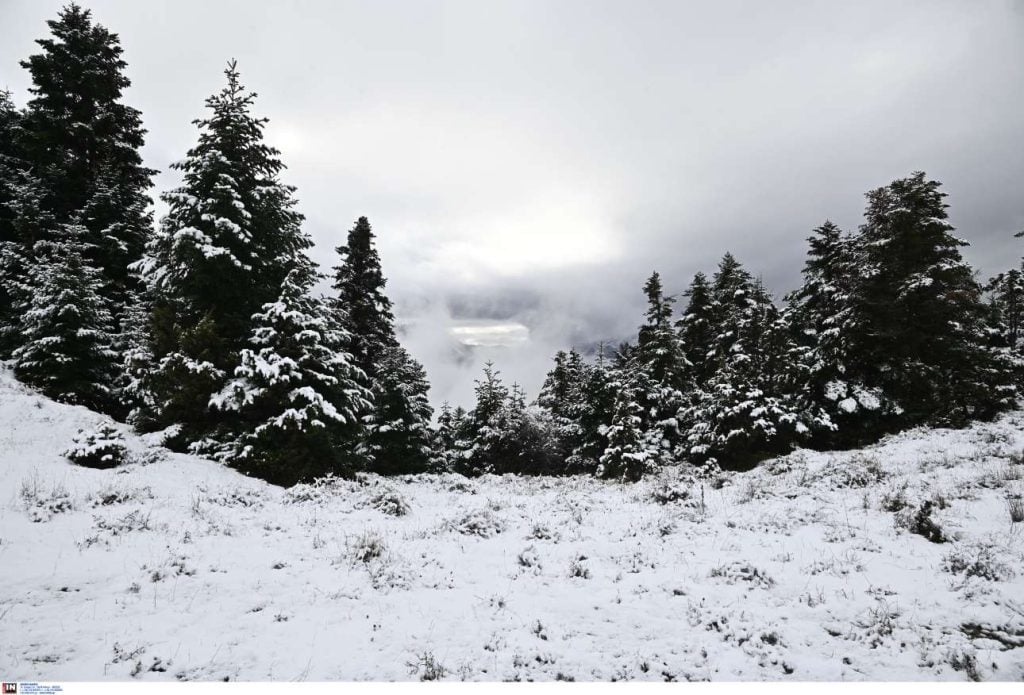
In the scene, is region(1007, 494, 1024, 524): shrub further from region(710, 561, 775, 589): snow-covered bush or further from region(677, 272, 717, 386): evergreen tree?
region(677, 272, 717, 386): evergreen tree

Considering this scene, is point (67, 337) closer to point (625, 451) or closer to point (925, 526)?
point (625, 451)

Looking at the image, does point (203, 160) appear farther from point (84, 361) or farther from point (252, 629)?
point (252, 629)

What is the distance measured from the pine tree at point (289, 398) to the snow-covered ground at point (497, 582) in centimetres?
186

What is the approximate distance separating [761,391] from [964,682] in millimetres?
16897

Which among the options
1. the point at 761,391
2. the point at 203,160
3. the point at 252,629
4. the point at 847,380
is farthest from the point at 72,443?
the point at 847,380

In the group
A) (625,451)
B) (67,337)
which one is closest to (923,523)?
(625,451)

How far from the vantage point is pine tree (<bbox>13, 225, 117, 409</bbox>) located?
1592 centimetres

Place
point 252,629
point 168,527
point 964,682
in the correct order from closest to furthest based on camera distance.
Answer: point 964,682 → point 252,629 → point 168,527

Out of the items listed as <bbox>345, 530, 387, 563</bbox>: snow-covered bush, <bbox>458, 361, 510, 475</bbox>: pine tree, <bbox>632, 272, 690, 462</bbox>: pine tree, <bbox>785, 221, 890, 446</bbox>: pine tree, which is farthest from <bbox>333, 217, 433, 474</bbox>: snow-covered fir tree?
<bbox>785, 221, 890, 446</bbox>: pine tree

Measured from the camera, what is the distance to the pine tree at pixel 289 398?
45.7 ft

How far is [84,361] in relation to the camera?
658 inches

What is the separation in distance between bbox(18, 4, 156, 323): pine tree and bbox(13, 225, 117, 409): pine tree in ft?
13.7

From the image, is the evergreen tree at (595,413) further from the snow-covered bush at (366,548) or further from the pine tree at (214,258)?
the snow-covered bush at (366,548)

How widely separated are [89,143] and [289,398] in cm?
2060
